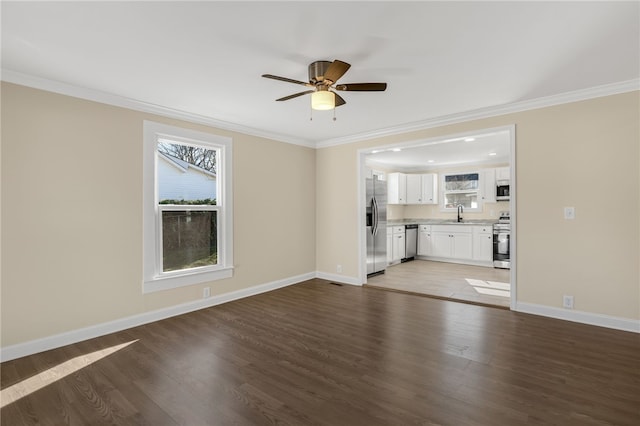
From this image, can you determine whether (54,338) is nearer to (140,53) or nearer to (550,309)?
(140,53)

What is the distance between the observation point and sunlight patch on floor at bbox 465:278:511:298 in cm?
483

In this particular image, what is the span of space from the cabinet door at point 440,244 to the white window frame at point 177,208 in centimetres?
527

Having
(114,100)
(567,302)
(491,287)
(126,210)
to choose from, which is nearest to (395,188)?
(491,287)

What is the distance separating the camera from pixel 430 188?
838cm

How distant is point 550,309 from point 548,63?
8.95 feet

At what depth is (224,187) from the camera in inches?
177

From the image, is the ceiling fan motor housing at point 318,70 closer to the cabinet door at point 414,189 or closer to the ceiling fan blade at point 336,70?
the ceiling fan blade at point 336,70

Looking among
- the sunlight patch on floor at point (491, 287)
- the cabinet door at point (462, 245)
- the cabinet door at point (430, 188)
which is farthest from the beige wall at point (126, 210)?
the cabinet door at point (430, 188)

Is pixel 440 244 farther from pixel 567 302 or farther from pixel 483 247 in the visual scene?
pixel 567 302

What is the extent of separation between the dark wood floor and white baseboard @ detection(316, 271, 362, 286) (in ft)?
5.27

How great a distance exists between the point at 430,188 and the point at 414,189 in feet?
1.34

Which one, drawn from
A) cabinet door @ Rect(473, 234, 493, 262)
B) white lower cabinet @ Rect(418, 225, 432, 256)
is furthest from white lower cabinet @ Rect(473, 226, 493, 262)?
white lower cabinet @ Rect(418, 225, 432, 256)

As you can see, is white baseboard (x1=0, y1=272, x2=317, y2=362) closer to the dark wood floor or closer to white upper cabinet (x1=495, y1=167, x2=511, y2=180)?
the dark wood floor

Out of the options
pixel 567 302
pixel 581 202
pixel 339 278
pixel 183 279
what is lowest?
pixel 339 278
